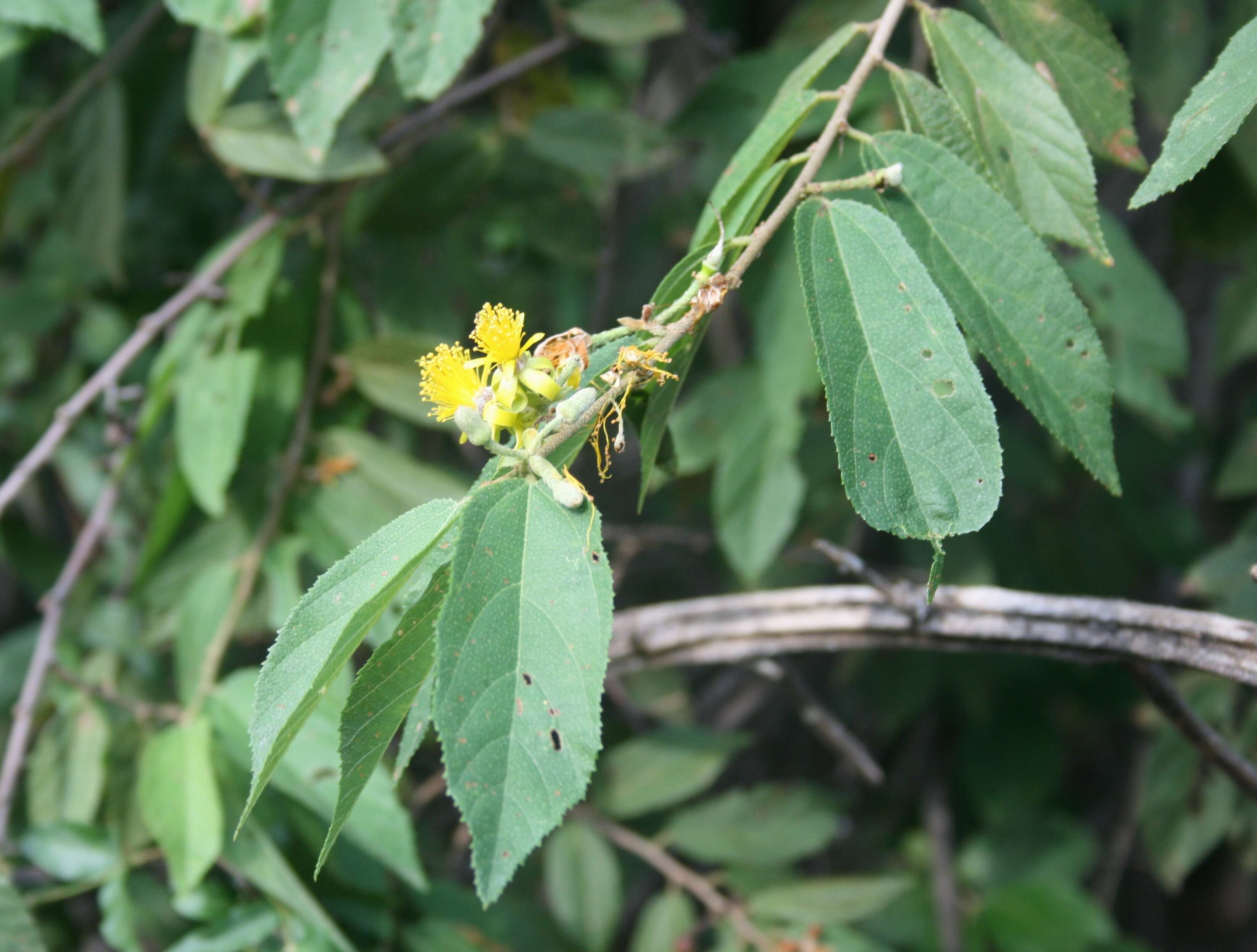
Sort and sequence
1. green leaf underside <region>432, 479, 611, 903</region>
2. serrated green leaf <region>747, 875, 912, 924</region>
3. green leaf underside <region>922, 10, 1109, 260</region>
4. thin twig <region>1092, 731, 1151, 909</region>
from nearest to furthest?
1. green leaf underside <region>432, 479, 611, 903</region>
2. green leaf underside <region>922, 10, 1109, 260</region>
3. serrated green leaf <region>747, 875, 912, 924</region>
4. thin twig <region>1092, 731, 1151, 909</region>

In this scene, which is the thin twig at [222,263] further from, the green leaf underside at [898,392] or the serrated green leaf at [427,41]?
the green leaf underside at [898,392]

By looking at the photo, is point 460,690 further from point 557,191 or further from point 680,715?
point 680,715

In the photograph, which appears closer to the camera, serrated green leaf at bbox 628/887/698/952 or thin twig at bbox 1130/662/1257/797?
thin twig at bbox 1130/662/1257/797

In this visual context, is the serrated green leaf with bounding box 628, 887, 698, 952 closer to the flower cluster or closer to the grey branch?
the grey branch

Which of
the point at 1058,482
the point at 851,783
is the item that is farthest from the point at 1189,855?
the point at 851,783

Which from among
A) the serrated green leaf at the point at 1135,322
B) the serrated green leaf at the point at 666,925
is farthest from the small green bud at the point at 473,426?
the serrated green leaf at the point at 666,925

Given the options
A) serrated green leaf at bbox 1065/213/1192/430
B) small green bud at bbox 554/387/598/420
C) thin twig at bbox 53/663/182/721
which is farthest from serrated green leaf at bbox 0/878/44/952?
serrated green leaf at bbox 1065/213/1192/430

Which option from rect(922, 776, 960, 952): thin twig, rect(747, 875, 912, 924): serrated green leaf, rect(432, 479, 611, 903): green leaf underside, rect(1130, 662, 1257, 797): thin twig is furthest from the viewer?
rect(922, 776, 960, 952): thin twig

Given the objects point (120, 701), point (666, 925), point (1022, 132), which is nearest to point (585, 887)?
point (666, 925)
